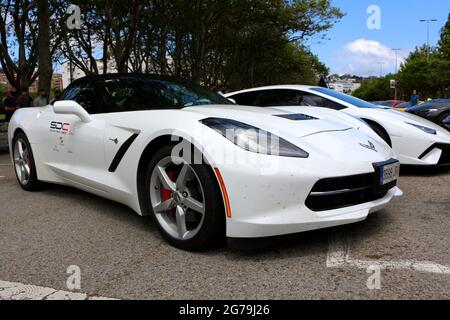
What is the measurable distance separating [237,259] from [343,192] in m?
0.78

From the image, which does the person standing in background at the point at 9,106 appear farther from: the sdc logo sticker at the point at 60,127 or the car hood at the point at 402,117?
the car hood at the point at 402,117

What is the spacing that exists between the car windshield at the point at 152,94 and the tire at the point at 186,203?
752 millimetres

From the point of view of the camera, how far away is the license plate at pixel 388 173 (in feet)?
10.2

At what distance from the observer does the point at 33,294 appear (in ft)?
8.13

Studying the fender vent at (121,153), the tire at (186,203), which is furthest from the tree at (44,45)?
the tire at (186,203)

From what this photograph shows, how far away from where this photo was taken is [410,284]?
2.46 m

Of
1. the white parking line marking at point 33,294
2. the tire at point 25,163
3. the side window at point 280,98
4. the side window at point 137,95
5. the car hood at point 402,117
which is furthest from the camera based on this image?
the side window at point 280,98

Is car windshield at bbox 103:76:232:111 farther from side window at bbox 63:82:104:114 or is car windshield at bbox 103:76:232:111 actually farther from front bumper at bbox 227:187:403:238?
front bumper at bbox 227:187:403:238

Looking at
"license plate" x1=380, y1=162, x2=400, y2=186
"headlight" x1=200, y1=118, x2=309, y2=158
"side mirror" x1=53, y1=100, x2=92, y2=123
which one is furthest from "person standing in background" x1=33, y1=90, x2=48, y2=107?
"license plate" x1=380, y1=162, x2=400, y2=186

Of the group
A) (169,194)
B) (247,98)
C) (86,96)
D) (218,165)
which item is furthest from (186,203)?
(247,98)

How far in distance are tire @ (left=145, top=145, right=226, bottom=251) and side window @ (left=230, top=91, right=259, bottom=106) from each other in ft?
13.7

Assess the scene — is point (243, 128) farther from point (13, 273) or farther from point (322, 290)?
point (13, 273)

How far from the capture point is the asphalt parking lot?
2.47m

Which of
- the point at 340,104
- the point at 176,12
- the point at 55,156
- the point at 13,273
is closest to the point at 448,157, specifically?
the point at 340,104
